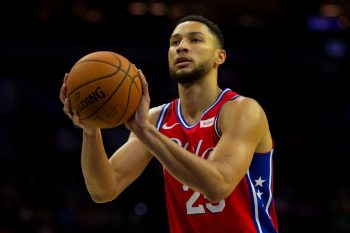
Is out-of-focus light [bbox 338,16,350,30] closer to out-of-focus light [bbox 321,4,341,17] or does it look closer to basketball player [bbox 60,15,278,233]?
out-of-focus light [bbox 321,4,341,17]

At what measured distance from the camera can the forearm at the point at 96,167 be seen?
3.99 m

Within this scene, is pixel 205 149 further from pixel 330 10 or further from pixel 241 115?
pixel 330 10

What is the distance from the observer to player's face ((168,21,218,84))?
430 cm

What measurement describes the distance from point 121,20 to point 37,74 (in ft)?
6.34

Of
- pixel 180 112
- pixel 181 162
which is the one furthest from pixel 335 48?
pixel 181 162

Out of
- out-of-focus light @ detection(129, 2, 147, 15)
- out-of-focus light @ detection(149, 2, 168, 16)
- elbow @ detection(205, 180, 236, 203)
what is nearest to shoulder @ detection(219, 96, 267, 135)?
elbow @ detection(205, 180, 236, 203)

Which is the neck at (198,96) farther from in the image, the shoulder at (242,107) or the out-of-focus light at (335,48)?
the out-of-focus light at (335,48)

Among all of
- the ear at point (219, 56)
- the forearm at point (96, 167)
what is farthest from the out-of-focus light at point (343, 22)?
the forearm at point (96, 167)

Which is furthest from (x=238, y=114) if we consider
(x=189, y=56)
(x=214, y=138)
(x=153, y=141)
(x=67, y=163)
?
(x=67, y=163)

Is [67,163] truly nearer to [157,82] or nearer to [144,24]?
[157,82]

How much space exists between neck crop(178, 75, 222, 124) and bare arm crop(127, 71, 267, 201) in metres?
0.32

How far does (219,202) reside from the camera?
4.13 meters

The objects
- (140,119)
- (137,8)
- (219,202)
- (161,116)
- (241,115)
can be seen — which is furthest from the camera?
(137,8)

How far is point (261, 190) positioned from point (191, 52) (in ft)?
3.51
